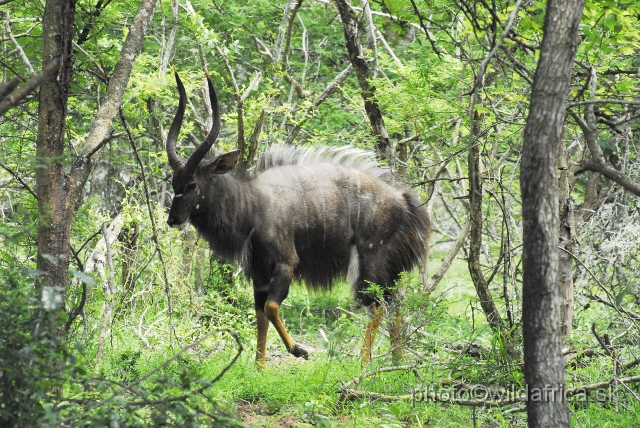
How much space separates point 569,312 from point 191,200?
2898 millimetres

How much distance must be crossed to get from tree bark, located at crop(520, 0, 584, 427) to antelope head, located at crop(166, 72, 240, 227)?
10.8 feet

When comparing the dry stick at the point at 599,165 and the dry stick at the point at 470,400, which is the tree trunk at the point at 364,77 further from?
the dry stick at the point at 599,165

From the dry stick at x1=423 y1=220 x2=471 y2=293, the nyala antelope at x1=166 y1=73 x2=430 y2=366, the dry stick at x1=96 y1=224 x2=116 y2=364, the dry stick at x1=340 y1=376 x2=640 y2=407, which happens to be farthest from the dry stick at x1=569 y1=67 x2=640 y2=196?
the dry stick at x1=423 y1=220 x2=471 y2=293

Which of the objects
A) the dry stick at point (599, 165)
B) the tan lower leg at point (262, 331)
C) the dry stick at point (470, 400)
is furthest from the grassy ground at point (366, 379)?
the dry stick at point (599, 165)

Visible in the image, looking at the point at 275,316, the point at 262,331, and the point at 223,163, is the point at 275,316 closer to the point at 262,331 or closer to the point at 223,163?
the point at 262,331

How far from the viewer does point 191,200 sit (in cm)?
607

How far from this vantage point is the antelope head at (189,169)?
5.96 metres

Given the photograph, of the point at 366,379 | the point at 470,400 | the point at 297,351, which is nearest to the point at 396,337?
the point at 366,379

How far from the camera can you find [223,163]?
6227 millimetres

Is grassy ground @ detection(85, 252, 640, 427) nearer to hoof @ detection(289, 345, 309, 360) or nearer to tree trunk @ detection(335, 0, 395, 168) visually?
hoof @ detection(289, 345, 309, 360)

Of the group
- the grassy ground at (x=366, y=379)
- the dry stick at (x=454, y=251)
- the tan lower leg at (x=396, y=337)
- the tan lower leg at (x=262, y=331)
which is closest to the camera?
the grassy ground at (x=366, y=379)

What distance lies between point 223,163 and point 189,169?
1.02ft

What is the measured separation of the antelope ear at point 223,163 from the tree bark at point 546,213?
11.1 feet

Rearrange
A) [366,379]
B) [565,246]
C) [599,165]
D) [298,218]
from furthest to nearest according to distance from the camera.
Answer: [298,218], [565,246], [366,379], [599,165]
